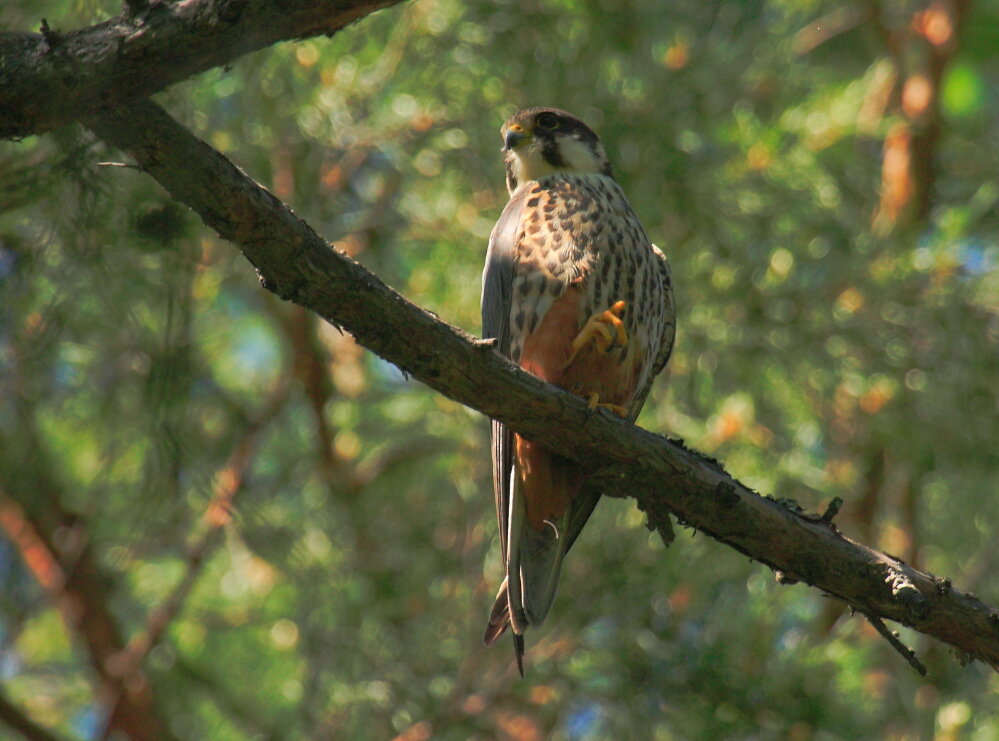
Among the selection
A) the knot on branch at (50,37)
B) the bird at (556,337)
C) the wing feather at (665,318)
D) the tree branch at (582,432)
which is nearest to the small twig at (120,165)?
the tree branch at (582,432)

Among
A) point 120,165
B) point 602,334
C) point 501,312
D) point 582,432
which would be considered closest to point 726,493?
point 582,432

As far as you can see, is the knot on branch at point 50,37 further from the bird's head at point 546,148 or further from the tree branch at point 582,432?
the bird's head at point 546,148

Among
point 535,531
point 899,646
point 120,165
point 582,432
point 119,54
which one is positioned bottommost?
point 535,531

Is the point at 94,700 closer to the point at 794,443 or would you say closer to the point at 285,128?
the point at 285,128

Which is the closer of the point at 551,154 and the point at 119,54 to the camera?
the point at 119,54

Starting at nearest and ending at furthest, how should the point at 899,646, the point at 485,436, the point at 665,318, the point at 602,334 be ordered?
the point at 899,646 < the point at 602,334 < the point at 665,318 < the point at 485,436

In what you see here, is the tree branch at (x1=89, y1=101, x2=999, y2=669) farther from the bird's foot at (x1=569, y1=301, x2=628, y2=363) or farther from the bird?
the bird's foot at (x1=569, y1=301, x2=628, y2=363)

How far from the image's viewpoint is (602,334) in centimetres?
308

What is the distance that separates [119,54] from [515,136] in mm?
2018

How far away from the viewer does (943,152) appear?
656 centimetres

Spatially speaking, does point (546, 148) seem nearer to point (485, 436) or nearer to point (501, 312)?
point (501, 312)

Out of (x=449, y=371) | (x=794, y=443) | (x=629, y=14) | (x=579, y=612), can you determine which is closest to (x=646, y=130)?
(x=629, y=14)

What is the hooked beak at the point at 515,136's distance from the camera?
12.9 ft

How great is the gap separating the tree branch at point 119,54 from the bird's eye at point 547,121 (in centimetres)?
184
